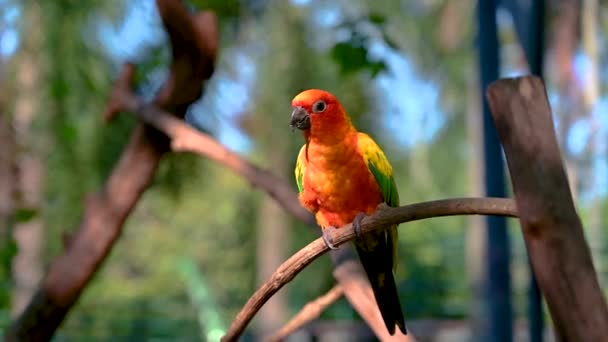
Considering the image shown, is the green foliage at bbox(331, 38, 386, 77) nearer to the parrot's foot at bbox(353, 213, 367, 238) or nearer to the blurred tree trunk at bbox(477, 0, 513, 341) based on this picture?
the blurred tree trunk at bbox(477, 0, 513, 341)

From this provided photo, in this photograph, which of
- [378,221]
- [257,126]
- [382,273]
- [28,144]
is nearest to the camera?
[378,221]

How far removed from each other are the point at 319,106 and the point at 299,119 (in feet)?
0.08

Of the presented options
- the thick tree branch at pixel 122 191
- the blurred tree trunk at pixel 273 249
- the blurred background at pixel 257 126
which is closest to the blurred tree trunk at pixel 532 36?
the blurred background at pixel 257 126

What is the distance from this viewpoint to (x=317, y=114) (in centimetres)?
64

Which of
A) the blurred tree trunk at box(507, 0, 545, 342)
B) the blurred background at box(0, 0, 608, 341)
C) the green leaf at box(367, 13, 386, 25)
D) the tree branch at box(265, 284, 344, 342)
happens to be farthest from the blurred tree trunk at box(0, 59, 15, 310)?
the blurred tree trunk at box(507, 0, 545, 342)

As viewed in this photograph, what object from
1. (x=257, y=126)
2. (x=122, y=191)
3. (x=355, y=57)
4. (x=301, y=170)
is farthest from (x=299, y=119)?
(x=257, y=126)

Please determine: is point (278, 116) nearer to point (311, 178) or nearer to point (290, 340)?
point (290, 340)

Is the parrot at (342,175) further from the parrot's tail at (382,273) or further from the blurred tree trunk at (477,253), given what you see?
the blurred tree trunk at (477,253)

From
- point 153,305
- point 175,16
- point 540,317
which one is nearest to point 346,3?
point 175,16

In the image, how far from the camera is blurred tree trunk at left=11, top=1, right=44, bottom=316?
197 centimetres

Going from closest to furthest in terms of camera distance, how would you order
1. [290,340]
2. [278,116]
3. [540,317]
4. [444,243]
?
1. [540,317]
2. [290,340]
3. [278,116]
4. [444,243]

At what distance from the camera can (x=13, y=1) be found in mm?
1780

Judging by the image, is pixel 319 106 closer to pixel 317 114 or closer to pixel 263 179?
pixel 317 114

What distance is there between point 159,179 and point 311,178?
1.37 m
